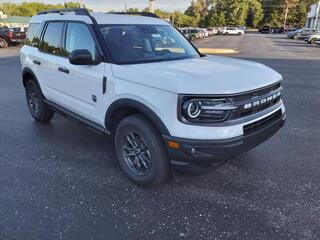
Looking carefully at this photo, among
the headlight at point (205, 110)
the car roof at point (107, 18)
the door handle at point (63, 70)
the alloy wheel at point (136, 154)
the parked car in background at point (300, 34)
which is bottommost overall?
the alloy wheel at point (136, 154)

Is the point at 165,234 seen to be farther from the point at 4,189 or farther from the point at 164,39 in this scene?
the point at 164,39

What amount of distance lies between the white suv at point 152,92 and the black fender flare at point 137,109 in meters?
0.01

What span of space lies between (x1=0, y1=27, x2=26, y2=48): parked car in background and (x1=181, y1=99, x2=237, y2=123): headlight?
2354cm

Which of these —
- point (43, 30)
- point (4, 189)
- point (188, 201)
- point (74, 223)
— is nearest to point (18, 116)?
point (43, 30)

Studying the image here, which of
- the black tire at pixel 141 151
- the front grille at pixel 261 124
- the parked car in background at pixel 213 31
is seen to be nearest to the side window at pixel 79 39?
the black tire at pixel 141 151

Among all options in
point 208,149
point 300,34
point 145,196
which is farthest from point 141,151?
point 300,34

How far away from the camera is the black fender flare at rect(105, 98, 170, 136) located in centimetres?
294

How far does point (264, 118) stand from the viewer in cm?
325

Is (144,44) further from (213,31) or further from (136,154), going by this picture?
(213,31)

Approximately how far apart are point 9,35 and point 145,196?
23.8m

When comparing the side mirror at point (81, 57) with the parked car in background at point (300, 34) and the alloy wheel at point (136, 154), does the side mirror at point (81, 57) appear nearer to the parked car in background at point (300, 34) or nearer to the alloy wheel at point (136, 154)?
the alloy wheel at point (136, 154)

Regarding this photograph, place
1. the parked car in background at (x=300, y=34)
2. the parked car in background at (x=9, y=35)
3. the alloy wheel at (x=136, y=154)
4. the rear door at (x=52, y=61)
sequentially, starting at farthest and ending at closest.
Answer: the parked car in background at (x=300, y=34)
the parked car in background at (x=9, y=35)
the rear door at (x=52, y=61)
the alloy wheel at (x=136, y=154)

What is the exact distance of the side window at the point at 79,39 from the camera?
3738 mm

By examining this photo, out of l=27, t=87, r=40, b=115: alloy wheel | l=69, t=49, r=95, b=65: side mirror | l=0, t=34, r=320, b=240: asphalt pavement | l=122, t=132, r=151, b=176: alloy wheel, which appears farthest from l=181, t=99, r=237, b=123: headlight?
l=27, t=87, r=40, b=115: alloy wheel
